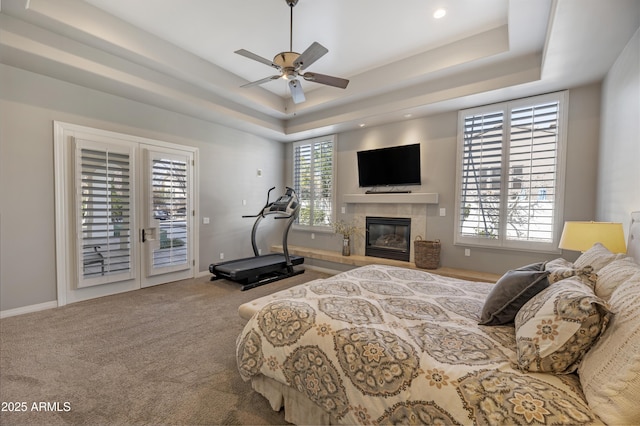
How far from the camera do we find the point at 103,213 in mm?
3791

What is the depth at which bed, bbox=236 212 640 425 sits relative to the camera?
39.3 inches

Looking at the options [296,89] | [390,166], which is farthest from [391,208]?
[296,89]

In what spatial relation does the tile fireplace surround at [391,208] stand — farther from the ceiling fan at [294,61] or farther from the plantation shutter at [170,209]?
the plantation shutter at [170,209]

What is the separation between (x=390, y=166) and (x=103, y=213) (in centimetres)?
457

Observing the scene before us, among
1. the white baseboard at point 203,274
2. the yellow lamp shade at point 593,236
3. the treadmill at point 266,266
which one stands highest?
the yellow lamp shade at point 593,236

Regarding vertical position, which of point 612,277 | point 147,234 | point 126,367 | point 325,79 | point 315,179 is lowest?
point 126,367

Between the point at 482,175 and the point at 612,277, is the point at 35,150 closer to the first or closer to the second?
the point at 612,277

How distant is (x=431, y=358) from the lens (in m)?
1.26

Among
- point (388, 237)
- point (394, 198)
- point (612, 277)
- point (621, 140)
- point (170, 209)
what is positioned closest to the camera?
Result: point (612, 277)

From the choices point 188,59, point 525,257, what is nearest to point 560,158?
point 525,257

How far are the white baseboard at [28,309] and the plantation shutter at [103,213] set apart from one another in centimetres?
33

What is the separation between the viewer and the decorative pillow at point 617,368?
35.0 inches

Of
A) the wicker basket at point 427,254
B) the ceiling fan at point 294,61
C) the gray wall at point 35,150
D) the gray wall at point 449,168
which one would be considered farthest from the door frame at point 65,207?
the wicker basket at point 427,254

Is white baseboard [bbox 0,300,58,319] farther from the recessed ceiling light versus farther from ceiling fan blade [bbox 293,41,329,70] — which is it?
the recessed ceiling light
